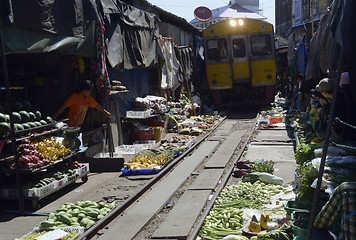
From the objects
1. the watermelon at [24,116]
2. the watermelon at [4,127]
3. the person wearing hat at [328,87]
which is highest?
the person wearing hat at [328,87]

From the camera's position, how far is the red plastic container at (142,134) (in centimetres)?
1361

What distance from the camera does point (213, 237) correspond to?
5.79 meters

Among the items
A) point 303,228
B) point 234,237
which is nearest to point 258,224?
point 234,237

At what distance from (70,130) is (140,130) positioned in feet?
16.4

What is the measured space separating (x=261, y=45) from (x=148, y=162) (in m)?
12.1

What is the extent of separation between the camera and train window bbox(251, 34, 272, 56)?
812 inches

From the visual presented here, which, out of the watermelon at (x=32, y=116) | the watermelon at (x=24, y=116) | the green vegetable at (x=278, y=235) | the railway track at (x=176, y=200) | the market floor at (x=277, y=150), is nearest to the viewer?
the green vegetable at (x=278, y=235)

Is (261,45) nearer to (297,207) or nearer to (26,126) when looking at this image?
(26,126)

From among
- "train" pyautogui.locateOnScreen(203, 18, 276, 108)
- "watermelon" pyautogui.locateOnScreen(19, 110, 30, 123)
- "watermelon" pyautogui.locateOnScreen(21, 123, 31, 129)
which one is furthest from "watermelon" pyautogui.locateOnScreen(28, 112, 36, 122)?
"train" pyautogui.locateOnScreen(203, 18, 276, 108)

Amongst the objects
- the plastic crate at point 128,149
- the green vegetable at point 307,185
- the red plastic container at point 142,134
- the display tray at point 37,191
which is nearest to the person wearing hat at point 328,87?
the green vegetable at point 307,185

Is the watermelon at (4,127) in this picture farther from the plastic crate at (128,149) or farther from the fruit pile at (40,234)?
the plastic crate at (128,149)

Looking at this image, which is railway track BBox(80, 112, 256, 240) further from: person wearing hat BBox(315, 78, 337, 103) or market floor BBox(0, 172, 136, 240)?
person wearing hat BBox(315, 78, 337, 103)

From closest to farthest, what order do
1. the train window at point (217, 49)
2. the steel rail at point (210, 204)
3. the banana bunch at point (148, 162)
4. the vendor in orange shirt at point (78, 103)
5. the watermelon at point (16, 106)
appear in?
the steel rail at point (210, 204), the watermelon at point (16, 106), the vendor in orange shirt at point (78, 103), the banana bunch at point (148, 162), the train window at point (217, 49)

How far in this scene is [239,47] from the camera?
20.7m
